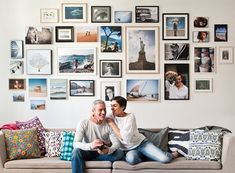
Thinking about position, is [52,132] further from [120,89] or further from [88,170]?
[120,89]

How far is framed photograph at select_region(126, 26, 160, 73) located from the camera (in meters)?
6.74

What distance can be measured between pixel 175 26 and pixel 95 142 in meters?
2.66

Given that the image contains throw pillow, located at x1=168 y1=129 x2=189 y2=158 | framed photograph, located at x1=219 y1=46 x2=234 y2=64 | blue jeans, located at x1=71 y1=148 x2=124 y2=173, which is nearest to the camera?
blue jeans, located at x1=71 y1=148 x2=124 y2=173

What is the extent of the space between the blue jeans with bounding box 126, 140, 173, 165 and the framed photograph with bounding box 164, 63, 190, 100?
1671mm

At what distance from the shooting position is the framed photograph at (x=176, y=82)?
672 cm

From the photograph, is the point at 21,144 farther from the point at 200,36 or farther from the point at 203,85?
the point at 200,36

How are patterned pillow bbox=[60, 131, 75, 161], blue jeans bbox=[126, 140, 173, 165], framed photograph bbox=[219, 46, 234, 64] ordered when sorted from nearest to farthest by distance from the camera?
blue jeans bbox=[126, 140, 173, 165] < patterned pillow bbox=[60, 131, 75, 161] < framed photograph bbox=[219, 46, 234, 64]

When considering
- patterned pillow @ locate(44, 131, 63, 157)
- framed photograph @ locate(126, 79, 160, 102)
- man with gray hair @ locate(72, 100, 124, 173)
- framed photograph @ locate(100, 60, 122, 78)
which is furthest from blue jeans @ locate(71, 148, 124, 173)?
framed photograph @ locate(100, 60, 122, 78)

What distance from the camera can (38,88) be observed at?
6789 millimetres

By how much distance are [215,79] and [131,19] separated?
1567mm

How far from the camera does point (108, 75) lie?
6754mm

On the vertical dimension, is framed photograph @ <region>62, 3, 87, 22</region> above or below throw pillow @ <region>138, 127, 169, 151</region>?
above

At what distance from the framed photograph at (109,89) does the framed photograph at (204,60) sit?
3.99 ft

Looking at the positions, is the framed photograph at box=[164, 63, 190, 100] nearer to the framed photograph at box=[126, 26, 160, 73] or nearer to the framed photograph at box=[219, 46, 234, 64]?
the framed photograph at box=[126, 26, 160, 73]
